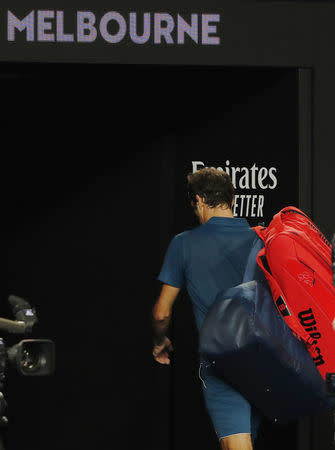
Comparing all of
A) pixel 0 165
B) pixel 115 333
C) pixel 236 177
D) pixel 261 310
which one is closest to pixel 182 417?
pixel 115 333

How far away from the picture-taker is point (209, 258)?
13.5 feet

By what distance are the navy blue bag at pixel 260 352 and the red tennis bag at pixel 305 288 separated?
0.05m

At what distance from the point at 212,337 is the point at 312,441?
1.79 m

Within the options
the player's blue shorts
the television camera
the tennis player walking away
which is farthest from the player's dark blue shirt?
the television camera

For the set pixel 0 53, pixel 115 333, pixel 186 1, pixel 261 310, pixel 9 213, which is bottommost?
pixel 115 333

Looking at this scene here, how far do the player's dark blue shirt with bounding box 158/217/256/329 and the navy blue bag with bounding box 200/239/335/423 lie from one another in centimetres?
44

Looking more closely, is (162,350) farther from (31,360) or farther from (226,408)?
(31,360)

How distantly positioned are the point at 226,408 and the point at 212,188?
99 centimetres

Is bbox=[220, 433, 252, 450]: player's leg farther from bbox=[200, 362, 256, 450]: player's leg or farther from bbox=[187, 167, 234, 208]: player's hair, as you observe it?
bbox=[187, 167, 234, 208]: player's hair

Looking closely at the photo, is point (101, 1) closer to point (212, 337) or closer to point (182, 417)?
point (212, 337)

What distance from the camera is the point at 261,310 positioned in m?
3.52

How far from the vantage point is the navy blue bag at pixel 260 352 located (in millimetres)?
3498

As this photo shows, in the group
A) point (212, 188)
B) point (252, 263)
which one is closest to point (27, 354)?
point (252, 263)

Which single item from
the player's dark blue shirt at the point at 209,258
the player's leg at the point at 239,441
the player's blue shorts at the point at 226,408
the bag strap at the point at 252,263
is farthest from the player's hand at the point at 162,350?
the bag strap at the point at 252,263
